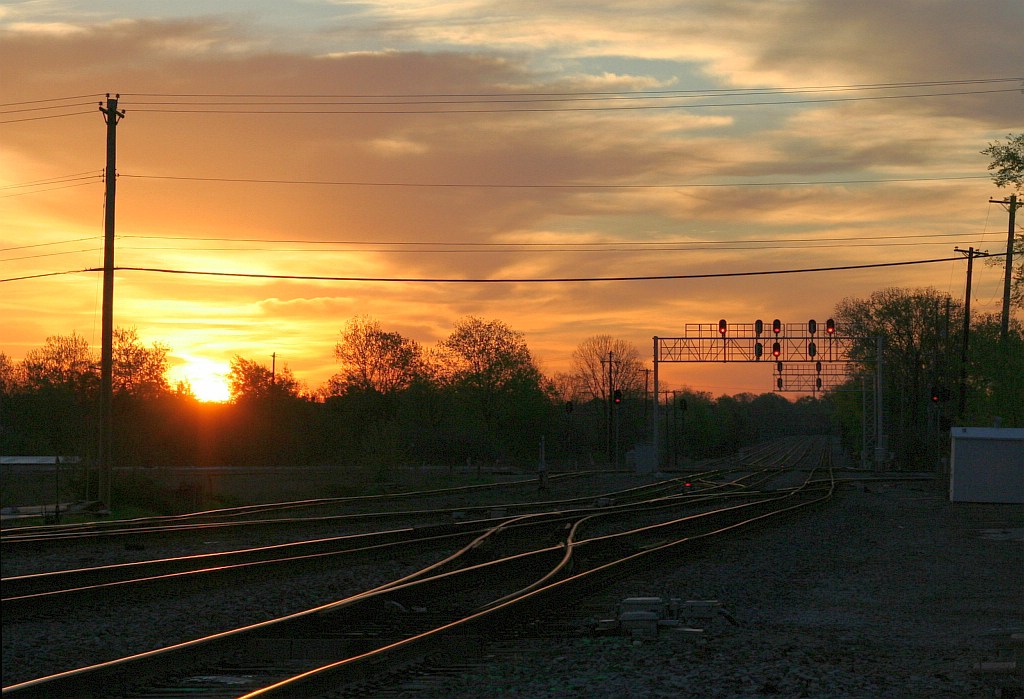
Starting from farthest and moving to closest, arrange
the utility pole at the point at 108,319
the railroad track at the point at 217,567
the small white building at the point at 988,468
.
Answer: the small white building at the point at 988,468, the utility pole at the point at 108,319, the railroad track at the point at 217,567

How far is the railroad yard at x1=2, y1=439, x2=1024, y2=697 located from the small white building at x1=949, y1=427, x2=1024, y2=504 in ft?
36.5

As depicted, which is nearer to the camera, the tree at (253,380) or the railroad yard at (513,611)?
the railroad yard at (513,611)

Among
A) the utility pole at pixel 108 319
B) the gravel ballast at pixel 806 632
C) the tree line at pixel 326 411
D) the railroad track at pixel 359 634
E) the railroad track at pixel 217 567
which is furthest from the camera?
the tree line at pixel 326 411

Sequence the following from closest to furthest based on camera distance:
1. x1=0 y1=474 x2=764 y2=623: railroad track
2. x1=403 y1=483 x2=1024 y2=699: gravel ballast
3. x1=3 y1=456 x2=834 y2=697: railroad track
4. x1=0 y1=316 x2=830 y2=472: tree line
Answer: x1=3 y1=456 x2=834 y2=697: railroad track
x1=403 y1=483 x2=1024 y2=699: gravel ballast
x1=0 y1=474 x2=764 y2=623: railroad track
x1=0 y1=316 x2=830 y2=472: tree line

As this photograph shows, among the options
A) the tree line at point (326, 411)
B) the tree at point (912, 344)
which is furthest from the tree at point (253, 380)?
the tree at point (912, 344)

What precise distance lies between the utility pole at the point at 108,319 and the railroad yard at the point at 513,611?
6.33 meters

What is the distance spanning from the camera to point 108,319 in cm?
3200

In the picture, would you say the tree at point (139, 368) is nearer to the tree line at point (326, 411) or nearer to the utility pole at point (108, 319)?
the tree line at point (326, 411)

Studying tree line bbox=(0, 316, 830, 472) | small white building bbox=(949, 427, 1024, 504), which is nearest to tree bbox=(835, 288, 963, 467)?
tree line bbox=(0, 316, 830, 472)

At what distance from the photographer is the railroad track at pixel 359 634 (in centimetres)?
829

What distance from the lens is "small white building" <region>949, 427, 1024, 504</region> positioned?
36906 millimetres

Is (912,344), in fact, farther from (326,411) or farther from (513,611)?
(513,611)

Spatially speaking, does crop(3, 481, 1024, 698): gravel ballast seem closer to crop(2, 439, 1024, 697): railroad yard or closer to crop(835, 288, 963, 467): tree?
crop(2, 439, 1024, 697): railroad yard

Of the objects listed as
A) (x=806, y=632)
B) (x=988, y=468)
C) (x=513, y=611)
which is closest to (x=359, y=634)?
(x=513, y=611)
